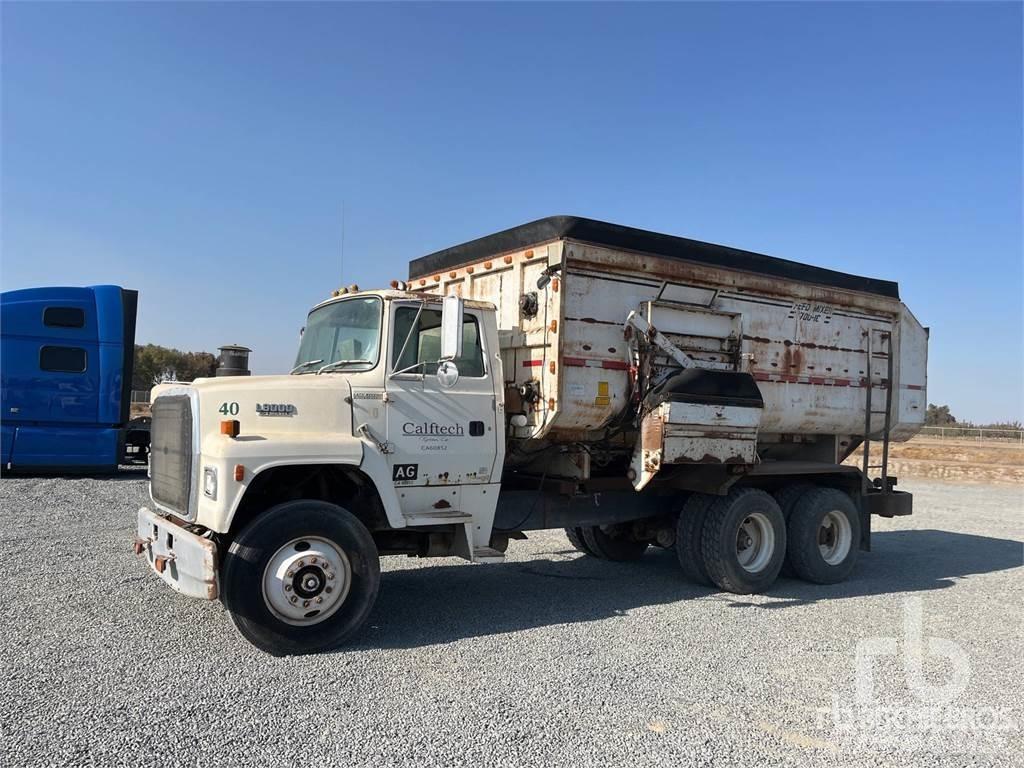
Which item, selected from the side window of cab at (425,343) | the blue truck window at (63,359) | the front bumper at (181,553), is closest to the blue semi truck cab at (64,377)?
the blue truck window at (63,359)

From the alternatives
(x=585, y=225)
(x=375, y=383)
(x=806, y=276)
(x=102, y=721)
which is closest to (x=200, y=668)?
(x=102, y=721)

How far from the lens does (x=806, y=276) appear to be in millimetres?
8883

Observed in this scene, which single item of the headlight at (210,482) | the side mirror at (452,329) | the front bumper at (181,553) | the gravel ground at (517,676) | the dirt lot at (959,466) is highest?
the side mirror at (452,329)

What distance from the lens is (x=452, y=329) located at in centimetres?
604

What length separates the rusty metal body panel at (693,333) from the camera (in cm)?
702

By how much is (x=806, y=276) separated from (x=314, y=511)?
6085 mm

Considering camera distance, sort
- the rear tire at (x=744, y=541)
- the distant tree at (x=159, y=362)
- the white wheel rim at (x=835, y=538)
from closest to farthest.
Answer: the rear tire at (x=744, y=541) → the white wheel rim at (x=835, y=538) → the distant tree at (x=159, y=362)

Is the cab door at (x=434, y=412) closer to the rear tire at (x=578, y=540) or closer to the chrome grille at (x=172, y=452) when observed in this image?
the chrome grille at (x=172, y=452)

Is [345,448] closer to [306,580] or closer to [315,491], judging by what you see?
[315,491]

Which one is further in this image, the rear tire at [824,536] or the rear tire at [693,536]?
the rear tire at [824,536]

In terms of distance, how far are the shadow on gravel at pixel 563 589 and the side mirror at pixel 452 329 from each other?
87.8 inches

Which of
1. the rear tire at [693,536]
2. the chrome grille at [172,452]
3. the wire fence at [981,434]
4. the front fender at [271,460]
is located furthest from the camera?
the wire fence at [981,434]

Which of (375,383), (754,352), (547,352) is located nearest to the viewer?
(375,383)

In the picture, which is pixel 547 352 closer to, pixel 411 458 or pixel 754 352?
pixel 411 458
